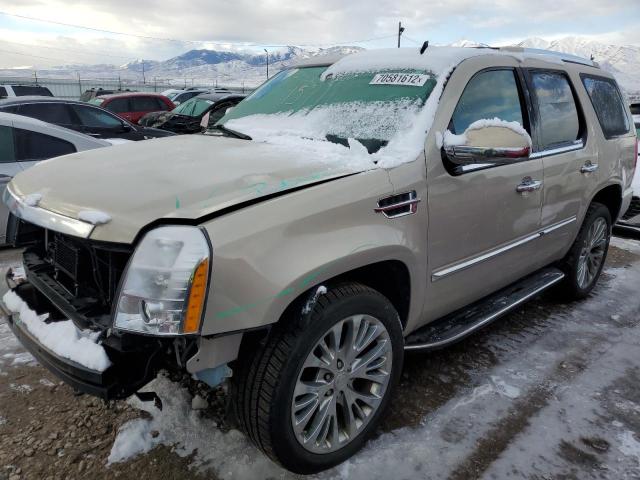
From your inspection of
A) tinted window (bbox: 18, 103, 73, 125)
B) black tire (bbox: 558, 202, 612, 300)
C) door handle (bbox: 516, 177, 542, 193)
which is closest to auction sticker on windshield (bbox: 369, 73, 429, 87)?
door handle (bbox: 516, 177, 542, 193)

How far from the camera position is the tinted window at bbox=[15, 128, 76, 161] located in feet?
17.2

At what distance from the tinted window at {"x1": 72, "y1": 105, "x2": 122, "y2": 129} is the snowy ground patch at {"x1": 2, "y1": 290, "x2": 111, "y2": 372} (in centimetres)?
712

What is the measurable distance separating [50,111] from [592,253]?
8.29m

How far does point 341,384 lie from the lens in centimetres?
230

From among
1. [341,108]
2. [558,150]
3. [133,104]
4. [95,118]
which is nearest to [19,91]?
[133,104]

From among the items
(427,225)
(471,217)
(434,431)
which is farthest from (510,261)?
(434,431)

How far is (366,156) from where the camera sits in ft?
8.12

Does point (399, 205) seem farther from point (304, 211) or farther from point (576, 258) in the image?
point (576, 258)

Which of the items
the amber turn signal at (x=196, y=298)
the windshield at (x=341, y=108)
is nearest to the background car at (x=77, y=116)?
the windshield at (x=341, y=108)

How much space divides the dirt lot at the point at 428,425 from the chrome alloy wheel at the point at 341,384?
0.20 m

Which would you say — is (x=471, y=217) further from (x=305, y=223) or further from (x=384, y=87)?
(x=305, y=223)

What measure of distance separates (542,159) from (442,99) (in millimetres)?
1006

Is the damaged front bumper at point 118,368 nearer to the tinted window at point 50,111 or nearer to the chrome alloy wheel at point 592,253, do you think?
the chrome alloy wheel at point 592,253

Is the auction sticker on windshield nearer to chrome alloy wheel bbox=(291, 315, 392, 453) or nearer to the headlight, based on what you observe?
chrome alloy wheel bbox=(291, 315, 392, 453)
